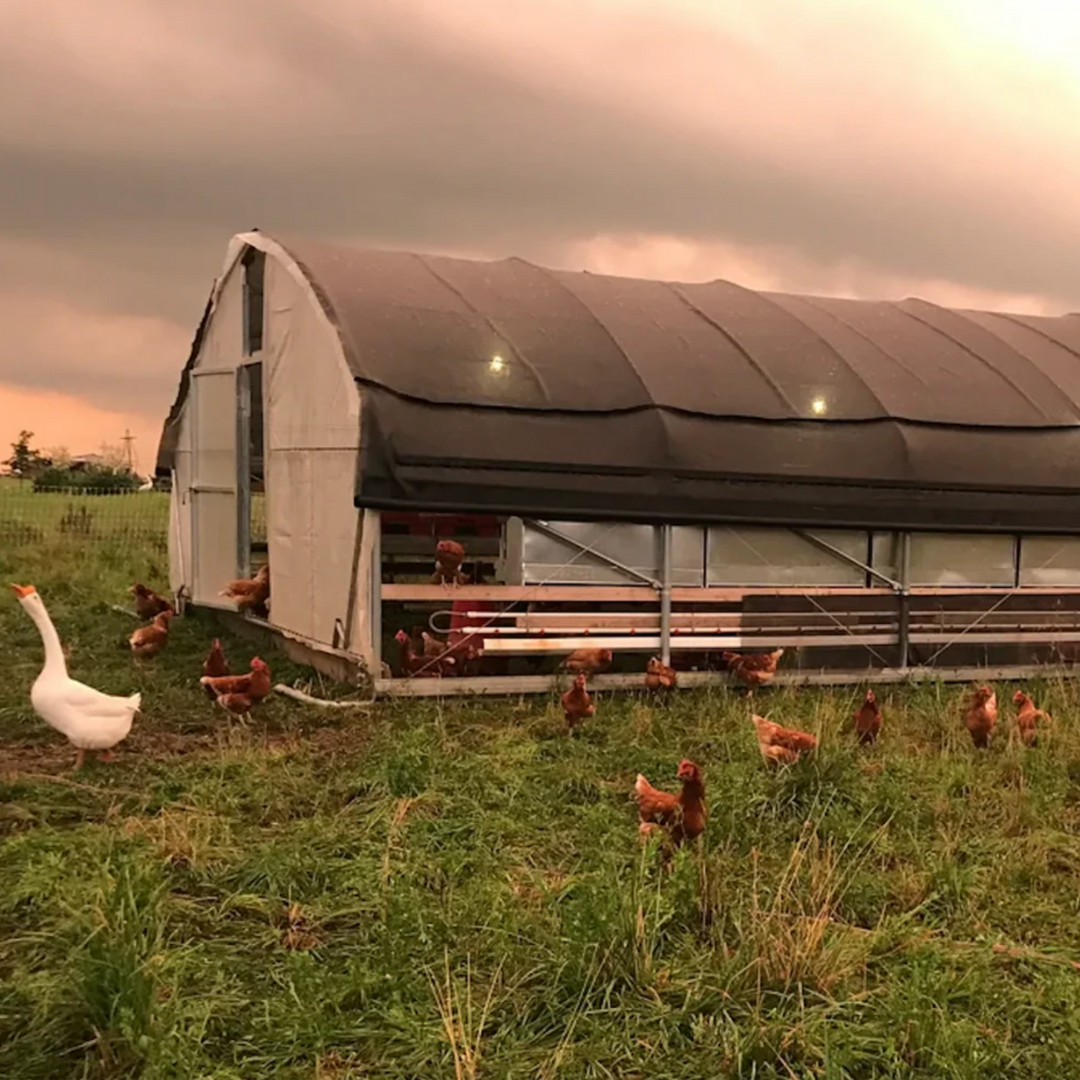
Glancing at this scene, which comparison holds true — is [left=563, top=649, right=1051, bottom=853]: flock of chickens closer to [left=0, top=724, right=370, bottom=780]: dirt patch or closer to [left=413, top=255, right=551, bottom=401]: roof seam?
[left=0, top=724, right=370, bottom=780]: dirt patch

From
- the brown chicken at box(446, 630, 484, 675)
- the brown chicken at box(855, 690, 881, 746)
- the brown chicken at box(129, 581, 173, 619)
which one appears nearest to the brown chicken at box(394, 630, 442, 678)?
the brown chicken at box(446, 630, 484, 675)

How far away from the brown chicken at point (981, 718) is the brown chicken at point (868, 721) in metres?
0.59

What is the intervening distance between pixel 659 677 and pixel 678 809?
11.6ft

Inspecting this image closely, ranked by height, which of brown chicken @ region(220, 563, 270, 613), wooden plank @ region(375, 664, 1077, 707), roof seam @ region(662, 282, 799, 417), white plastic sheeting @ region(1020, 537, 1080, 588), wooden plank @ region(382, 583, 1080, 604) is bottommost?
wooden plank @ region(375, 664, 1077, 707)

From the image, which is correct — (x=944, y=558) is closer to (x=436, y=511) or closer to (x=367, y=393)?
(x=436, y=511)

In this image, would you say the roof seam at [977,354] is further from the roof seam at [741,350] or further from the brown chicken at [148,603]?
the brown chicken at [148,603]

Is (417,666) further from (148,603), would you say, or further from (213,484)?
(213,484)

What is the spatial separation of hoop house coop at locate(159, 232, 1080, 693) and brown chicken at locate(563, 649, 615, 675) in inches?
8.1

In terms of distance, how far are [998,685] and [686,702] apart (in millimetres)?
3079

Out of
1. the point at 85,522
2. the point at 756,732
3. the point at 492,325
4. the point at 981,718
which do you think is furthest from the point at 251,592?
the point at 85,522

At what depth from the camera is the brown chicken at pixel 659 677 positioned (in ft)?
27.6

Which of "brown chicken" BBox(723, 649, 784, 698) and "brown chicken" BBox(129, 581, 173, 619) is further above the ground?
"brown chicken" BBox(129, 581, 173, 619)

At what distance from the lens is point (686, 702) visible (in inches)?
330

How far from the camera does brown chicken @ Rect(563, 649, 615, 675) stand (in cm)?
839
